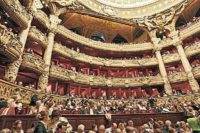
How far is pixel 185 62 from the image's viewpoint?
53.1 feet

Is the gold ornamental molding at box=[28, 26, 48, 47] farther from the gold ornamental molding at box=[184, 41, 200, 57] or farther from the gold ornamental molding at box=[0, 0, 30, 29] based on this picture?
the gold ornamental molding at box=[184, 41, 200, 57]

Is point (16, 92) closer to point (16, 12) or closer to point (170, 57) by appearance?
point (16, 12)

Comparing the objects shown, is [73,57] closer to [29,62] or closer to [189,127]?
[29,62]

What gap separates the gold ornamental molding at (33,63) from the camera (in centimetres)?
1161

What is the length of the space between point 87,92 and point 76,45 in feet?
15.5

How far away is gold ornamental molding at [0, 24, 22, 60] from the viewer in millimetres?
8974

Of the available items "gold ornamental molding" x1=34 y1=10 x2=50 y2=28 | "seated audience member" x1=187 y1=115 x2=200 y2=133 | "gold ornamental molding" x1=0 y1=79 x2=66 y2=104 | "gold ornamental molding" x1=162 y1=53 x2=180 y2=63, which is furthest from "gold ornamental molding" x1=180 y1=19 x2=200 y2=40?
"seated audience member" x1=187 y1=115 x2=200 y2=133

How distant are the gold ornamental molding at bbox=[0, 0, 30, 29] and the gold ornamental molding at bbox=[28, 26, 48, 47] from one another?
130cm

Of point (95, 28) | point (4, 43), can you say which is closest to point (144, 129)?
point (4, 43)

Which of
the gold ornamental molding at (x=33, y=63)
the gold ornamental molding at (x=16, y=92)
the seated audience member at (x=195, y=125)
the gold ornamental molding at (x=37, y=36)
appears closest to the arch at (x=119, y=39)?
the gold ornamental molding at (x=37, y=36)

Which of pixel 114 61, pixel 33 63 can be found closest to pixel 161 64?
pixel 114 61

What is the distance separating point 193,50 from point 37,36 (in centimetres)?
1298

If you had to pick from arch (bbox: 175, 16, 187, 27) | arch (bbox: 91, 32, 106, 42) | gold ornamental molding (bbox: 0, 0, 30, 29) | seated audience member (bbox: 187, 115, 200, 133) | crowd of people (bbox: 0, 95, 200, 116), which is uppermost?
arch (bbox: 175, 16, 187, 27)

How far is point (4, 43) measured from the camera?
907 centimetres
